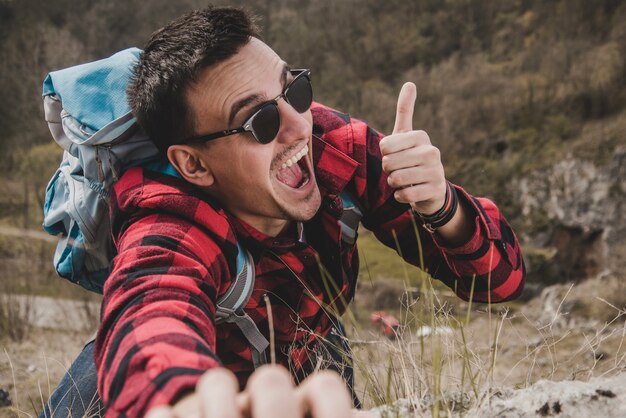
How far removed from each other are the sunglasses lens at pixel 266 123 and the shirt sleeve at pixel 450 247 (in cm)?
36

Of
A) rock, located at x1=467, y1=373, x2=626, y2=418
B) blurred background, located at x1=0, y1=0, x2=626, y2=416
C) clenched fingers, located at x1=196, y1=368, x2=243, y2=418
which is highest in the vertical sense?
clenched fingers, located at x1=196, y1=368, x2=243, y2=418

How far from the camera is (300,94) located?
191 centimetres

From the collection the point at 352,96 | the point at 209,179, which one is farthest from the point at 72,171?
the point at 352,96

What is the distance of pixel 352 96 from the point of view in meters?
21.3

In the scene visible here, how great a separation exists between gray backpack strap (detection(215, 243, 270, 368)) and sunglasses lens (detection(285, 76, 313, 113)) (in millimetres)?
538

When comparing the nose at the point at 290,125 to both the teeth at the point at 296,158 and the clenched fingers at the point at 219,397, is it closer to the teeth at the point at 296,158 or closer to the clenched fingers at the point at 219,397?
the teeth at the point at 296,158

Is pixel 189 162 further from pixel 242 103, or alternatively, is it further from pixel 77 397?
pixel 77 397

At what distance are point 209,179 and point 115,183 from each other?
0.99 ft

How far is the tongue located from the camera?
1985 millimetres

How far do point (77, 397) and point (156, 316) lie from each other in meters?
0.95

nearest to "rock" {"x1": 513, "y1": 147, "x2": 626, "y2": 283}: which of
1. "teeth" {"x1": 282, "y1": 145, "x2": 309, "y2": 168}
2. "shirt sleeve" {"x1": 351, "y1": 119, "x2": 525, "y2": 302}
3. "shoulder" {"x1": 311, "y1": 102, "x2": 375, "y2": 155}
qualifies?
"shirt sleeve" {"x1": 351, "y1": 119, "x2": 525, "y2": 302}

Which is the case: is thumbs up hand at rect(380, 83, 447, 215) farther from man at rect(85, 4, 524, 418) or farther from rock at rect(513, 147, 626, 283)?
rock at rect(513, 147, 626, 283)

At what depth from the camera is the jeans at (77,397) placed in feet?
5.75

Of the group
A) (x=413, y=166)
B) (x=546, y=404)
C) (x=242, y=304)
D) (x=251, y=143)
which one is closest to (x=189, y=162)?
(x=251, y=143)
